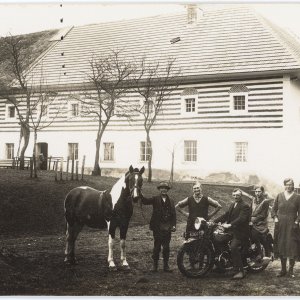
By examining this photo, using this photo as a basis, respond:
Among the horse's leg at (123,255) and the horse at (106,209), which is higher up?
the horse at (106,209)

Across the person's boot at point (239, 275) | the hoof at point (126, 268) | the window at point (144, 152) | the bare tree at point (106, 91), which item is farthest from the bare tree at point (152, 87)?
the person's boot at point (239, 275)

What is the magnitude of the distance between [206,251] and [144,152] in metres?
2.86

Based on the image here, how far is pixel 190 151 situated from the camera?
9.99 meters

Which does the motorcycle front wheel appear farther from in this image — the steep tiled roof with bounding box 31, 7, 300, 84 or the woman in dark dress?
the steep tiled roof with bounding box 31, 7, 300, 84

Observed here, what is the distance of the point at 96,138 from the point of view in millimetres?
9875

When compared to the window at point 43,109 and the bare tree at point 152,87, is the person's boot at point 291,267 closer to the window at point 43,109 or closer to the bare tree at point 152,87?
the bare tree at point 152,87

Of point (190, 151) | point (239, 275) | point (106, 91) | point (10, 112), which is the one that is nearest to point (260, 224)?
point (239, 275)

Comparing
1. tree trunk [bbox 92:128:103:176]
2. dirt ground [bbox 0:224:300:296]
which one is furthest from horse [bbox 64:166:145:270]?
tree trunk [bbox 92:128:103:176]

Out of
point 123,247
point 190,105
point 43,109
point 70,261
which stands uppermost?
point 190,105

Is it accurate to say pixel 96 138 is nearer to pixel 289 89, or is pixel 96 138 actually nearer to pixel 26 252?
pixel 26 252

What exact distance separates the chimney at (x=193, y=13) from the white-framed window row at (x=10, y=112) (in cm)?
400

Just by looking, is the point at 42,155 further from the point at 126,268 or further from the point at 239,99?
the point at 239,99

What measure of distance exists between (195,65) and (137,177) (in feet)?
13.5

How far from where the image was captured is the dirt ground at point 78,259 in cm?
729
